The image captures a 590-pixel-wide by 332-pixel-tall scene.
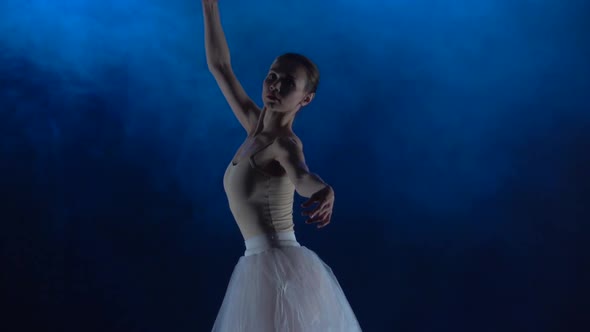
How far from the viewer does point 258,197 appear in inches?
60.4

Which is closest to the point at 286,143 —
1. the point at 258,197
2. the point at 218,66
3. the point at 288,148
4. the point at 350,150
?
the point at 288,148

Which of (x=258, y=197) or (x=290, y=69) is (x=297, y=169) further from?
(x=290, y=69)

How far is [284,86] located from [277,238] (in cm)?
32

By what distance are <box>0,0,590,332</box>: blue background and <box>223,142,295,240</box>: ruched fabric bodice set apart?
6.28ft

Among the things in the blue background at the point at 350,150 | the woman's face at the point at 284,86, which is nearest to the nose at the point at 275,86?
the woman's face at the point at 284,86

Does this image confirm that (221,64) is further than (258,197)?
Yes

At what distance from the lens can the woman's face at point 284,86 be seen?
1.57 m

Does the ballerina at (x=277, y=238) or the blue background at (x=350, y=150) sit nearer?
the ballerina at (x=277, y=238)

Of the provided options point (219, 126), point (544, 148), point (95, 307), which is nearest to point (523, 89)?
point (544, 148)

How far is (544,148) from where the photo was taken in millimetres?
3551

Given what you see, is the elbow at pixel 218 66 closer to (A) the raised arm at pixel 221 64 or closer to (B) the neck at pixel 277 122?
(A) the raised arm at pixel 221 64

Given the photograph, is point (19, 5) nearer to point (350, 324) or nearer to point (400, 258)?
point (400, 258)

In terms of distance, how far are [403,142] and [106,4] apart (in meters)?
1.53

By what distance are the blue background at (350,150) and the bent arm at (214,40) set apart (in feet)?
5.67
